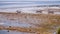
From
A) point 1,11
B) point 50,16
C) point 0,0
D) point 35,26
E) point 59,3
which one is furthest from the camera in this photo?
point 0,0

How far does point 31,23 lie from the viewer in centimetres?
326

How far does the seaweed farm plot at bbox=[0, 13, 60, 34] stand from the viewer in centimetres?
286

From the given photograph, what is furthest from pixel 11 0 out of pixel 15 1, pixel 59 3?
pixel 59 3

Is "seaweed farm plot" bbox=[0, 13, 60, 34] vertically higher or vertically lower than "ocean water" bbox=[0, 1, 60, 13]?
lower

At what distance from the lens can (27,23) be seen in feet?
10.7

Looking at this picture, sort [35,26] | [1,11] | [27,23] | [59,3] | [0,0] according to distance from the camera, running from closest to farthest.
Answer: [35,26] < [27,23] < [1,11] < [59,3] < [0,0]

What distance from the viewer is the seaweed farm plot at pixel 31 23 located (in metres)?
2.86

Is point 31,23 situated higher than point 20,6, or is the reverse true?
point 20,6

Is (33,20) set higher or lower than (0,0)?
lower

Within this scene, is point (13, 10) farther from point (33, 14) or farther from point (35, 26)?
point (35, 26)

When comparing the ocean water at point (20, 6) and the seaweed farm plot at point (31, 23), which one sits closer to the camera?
the seaweed farm plot at point (31, 23)

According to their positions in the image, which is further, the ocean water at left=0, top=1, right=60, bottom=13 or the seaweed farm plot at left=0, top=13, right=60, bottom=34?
the ocean water at left=0, top=1, right=60, bottom=13

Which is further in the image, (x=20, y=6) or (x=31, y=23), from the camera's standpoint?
(x=20, y=6)

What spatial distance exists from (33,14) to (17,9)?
69 centimetres
